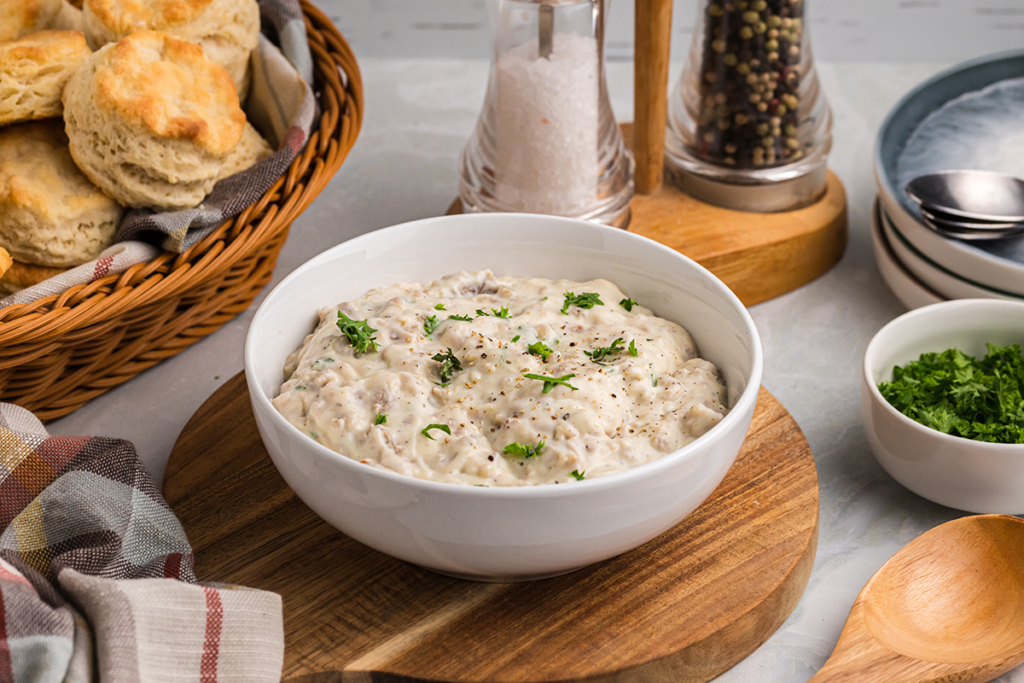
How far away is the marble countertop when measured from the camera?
4.46 ft

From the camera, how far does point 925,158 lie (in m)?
1.97

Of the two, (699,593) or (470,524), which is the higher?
(470,524)

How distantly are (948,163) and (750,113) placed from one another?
428 mm

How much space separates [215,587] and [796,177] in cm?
131

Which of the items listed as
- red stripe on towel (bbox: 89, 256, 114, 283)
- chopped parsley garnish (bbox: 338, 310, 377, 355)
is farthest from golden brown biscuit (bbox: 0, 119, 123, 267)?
chopped parsley garnish (bbox: 338, 310, 377, 355)

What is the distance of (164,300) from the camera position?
1.55 metres

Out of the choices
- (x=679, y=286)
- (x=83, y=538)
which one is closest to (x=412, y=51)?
(x=679, y=286)

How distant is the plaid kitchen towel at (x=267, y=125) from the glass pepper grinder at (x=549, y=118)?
0.33 m

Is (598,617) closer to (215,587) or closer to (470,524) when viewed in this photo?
(470,524)

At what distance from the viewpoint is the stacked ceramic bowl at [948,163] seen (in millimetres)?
1675

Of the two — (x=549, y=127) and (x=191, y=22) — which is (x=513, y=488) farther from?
(x=191, y=22)

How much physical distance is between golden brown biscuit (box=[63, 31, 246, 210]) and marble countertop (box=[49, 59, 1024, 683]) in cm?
35

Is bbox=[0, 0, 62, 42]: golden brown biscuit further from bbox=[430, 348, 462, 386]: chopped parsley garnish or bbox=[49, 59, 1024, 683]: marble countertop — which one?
A: bbox=[430, 348, 462, 386]: chopped parsley garnish

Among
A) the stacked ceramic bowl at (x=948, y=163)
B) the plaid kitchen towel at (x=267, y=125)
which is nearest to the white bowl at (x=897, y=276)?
the stacked ceramic bowl at (x=948, y=163)
